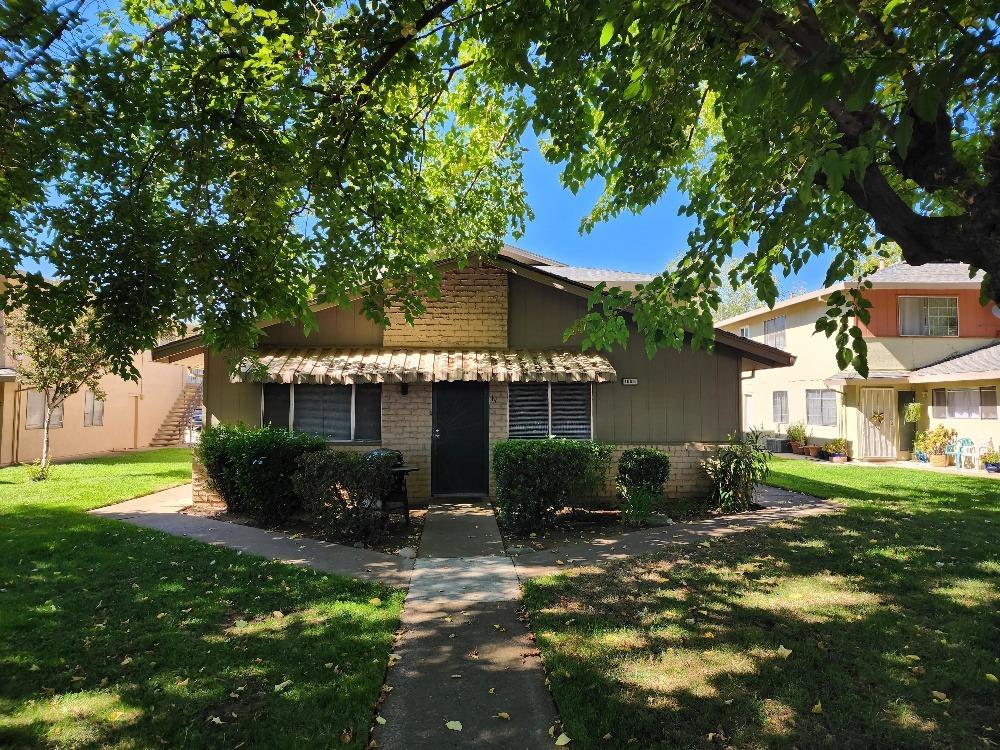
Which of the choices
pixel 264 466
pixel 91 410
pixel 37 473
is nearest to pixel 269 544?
pixel 264 466

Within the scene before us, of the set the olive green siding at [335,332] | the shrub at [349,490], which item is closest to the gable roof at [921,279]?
the olive green siding at [335,332]

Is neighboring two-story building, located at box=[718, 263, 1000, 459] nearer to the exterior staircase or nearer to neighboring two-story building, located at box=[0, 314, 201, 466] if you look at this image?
neighboring two-story building, located at box=[0, 314, 201, 466]

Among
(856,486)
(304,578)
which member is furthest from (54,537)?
(856,486)

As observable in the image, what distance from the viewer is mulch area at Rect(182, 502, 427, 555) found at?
291 inches

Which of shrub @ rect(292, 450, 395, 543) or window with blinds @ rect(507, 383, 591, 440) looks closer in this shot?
shrub @ rect(292, 450, 395, 543)

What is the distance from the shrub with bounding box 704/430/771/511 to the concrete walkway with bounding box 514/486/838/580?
1.07 feet

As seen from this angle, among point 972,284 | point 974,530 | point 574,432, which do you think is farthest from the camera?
point 972,284

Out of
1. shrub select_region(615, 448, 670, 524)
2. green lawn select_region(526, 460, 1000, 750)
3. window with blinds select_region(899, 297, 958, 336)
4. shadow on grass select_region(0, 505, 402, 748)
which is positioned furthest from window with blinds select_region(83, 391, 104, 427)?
window with blinds select_region(899, 297, 958, 336)

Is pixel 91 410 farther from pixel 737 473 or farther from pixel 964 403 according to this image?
pixel 964 403

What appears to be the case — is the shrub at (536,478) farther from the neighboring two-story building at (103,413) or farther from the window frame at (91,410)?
the window frame at (91,410)

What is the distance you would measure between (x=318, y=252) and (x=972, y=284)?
21.4 meters

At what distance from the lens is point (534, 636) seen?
4.32 m

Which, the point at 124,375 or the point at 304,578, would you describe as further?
the point at 304,578

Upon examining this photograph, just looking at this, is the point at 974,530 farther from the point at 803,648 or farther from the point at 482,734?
the point at 482,734
